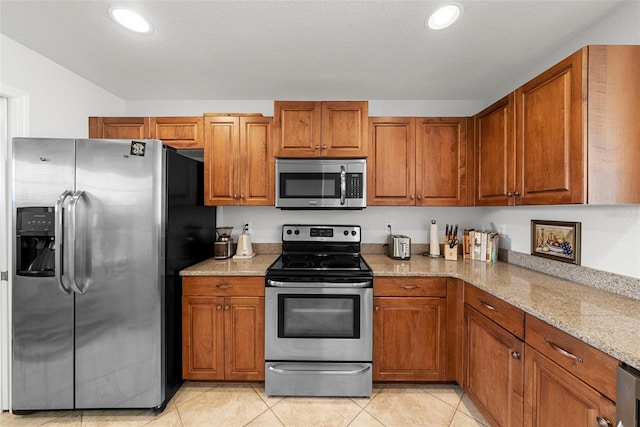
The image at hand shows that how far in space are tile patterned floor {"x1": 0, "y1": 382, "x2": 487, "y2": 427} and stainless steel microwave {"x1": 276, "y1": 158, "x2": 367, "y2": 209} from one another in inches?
57.6

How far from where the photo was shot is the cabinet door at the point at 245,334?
6.84 feet

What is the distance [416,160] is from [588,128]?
1.25m

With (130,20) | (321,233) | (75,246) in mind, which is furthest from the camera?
(321,233)

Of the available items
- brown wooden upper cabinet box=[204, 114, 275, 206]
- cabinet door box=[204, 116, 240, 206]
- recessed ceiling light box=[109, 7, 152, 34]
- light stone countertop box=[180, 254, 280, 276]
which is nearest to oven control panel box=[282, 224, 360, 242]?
light stone countertop box=[180, 254, 280, 276]

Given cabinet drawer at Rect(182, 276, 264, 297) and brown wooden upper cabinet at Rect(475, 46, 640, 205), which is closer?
brown wooden upper cabinet at Rect(475, 46, 640, 205)

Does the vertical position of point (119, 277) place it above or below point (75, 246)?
below

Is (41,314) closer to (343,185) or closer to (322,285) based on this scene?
(322,285)

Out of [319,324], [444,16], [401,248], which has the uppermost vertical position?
[444,16]

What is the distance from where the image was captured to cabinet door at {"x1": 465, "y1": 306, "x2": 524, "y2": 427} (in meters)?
1.44

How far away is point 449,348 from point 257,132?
2329 mm

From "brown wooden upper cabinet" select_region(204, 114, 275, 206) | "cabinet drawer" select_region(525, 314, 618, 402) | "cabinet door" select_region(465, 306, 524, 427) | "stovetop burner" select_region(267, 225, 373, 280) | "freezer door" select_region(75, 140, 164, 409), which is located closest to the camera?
"cabinet drawer" select_region(525, 314, 618, 402)

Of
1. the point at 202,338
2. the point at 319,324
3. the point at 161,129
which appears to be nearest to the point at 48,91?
the point at 161,129

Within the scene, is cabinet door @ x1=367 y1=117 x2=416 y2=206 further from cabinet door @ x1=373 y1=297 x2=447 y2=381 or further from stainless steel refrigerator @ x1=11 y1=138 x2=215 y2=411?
stainless steel refrigerator @ x1=11 y1=138 x2=215 y2=411

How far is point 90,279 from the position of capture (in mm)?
1786
